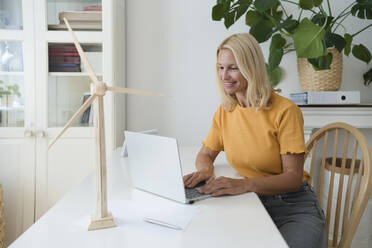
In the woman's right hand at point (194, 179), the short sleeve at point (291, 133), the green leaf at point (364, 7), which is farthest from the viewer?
the green leaf at point (364, 7)

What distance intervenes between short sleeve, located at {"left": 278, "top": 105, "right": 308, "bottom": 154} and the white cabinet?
44.5 inches

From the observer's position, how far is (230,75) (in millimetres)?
1394

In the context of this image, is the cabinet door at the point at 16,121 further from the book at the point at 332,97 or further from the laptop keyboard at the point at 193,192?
the book at the point at 332,97

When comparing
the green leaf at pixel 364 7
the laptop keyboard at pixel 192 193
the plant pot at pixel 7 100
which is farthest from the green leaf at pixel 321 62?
the plant pot at pixel 7 100

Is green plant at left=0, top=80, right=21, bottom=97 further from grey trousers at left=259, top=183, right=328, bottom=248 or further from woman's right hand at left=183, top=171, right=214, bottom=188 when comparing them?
grey trousers at left=259, top=183, right=328, bottom=248

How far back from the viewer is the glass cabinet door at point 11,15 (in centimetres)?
201

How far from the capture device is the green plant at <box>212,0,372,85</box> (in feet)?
5.35

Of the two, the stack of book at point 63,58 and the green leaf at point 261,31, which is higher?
the green leaf at point 261,31

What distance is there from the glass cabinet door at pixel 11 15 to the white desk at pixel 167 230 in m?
1.49

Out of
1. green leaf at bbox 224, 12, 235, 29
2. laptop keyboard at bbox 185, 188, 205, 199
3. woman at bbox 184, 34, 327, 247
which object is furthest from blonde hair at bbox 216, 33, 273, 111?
green leaf at bbox 224, 12, 235, 29

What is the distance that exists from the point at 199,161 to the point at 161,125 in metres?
1.07

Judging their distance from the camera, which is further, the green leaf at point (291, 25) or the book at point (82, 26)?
the book at point (82, 26)

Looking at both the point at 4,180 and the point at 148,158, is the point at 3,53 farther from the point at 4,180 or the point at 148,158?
the point at 148,158

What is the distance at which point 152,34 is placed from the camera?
7.85ft
